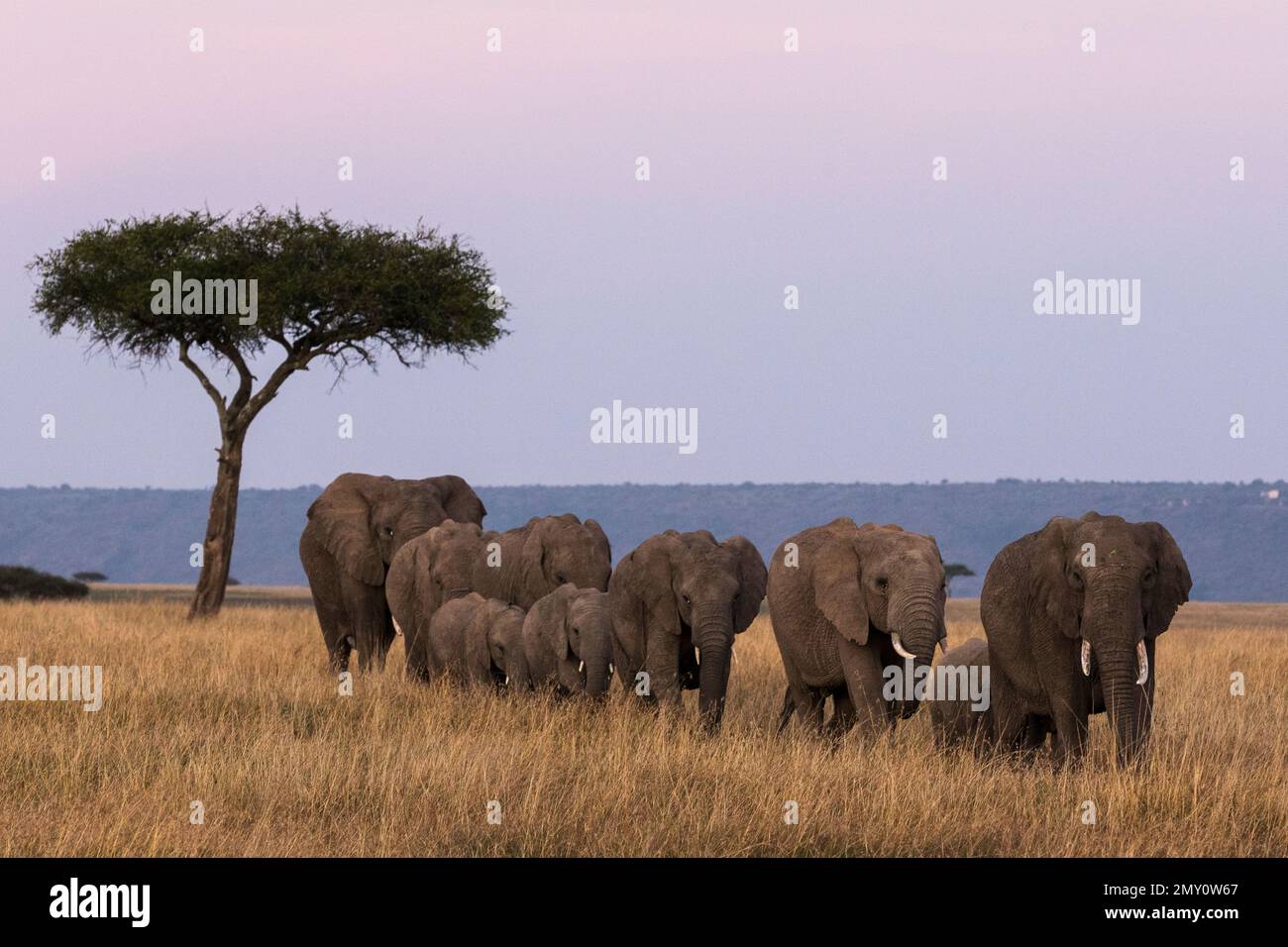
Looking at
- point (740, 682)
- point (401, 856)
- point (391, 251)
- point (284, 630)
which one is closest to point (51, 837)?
point (401, 856)

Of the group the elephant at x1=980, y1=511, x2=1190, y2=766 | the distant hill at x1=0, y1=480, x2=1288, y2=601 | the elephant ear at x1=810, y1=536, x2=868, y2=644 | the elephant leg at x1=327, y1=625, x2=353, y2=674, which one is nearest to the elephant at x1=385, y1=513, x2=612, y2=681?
the elephant leg at x1=327, y1=625, x2=353, y2=674

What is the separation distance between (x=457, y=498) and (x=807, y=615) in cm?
1025

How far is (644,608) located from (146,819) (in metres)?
5.93

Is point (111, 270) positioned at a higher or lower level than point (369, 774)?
higher

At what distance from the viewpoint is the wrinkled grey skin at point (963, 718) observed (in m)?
13.7

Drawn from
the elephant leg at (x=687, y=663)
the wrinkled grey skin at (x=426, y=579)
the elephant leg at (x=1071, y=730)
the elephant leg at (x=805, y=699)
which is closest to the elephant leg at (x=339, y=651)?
the wrinkled grey skin at (x=426, y=579)

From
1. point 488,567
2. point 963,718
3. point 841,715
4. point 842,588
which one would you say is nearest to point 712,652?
point 841,715

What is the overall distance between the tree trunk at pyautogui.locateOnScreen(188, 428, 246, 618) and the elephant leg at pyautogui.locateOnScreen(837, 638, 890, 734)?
75.4 ft

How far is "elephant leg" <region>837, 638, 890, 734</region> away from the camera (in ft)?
46.0

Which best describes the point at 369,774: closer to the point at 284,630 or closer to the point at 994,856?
the point at 994,856

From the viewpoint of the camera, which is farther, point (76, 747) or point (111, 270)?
point (111, 270)

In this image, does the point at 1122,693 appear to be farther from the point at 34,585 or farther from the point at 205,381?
the point at 34,585

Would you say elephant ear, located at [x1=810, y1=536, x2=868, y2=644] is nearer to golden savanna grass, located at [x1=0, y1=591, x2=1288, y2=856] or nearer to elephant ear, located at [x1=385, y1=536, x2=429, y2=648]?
golden savanna grass, located at [x1=0, y1=591, x2=1288, y2=856]

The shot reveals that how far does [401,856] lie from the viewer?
10.3m
